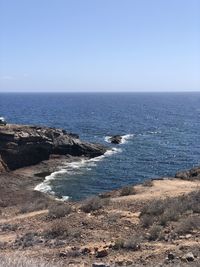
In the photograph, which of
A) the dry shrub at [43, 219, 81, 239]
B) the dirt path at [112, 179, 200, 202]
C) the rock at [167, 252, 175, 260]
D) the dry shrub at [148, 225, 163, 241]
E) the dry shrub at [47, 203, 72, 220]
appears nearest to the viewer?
the rock at [167, 252, 175, 260]

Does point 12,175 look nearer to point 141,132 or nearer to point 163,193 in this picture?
point 163,193

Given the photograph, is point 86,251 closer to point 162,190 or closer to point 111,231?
point 111,231

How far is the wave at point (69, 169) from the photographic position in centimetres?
4219

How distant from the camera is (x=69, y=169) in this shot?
5116cm

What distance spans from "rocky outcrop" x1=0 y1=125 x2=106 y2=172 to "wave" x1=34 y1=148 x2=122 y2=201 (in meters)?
1.99

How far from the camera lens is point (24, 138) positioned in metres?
51.4

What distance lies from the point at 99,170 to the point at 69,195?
1092 cm

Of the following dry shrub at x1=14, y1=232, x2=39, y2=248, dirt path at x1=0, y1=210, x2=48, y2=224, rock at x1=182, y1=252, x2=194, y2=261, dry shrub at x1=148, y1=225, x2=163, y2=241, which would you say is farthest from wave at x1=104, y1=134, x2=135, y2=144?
rock at x1=182, y1=252, x2=194, y2=261

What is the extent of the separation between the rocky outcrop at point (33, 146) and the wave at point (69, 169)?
199 centimetres

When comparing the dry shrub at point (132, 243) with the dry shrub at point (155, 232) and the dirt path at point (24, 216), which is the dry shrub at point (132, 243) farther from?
the dirt path at point (24, 216)

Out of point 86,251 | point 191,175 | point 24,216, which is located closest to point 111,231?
point 86,251

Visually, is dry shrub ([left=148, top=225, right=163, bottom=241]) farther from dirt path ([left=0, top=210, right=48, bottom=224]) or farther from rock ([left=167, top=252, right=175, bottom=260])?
dirt path ([left=0, top=210, right=48, bottom=224])

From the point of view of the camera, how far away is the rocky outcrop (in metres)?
49.7

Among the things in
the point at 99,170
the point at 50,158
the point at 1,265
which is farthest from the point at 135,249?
the point at 50,158
